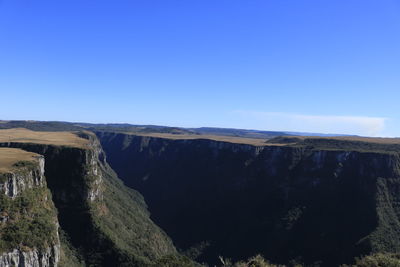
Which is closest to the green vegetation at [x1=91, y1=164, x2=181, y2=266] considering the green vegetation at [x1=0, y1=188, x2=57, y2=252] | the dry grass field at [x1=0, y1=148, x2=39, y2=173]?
the green vegetation at [x1=0, y1=188, x2=57, y2=252]

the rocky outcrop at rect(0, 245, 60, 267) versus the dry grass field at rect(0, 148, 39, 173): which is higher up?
the dry grass field at rect(0, 148, 39, 173)

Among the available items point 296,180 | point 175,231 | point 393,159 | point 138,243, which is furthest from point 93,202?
point 393,159


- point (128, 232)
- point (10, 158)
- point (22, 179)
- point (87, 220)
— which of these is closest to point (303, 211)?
point (128, 232)

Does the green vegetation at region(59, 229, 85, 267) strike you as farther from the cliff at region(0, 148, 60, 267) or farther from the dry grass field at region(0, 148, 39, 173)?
the dry grass field at region(0, 148, 39, 173)

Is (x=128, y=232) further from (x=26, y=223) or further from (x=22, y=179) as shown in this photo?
(x=26, y=223)

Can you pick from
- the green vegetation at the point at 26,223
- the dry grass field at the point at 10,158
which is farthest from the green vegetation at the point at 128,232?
the dry grass field at the point at 10,158

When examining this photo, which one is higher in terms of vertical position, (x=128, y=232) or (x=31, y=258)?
(x=31, y=258)

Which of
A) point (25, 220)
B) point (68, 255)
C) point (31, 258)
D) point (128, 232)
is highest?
point (25, 220)
